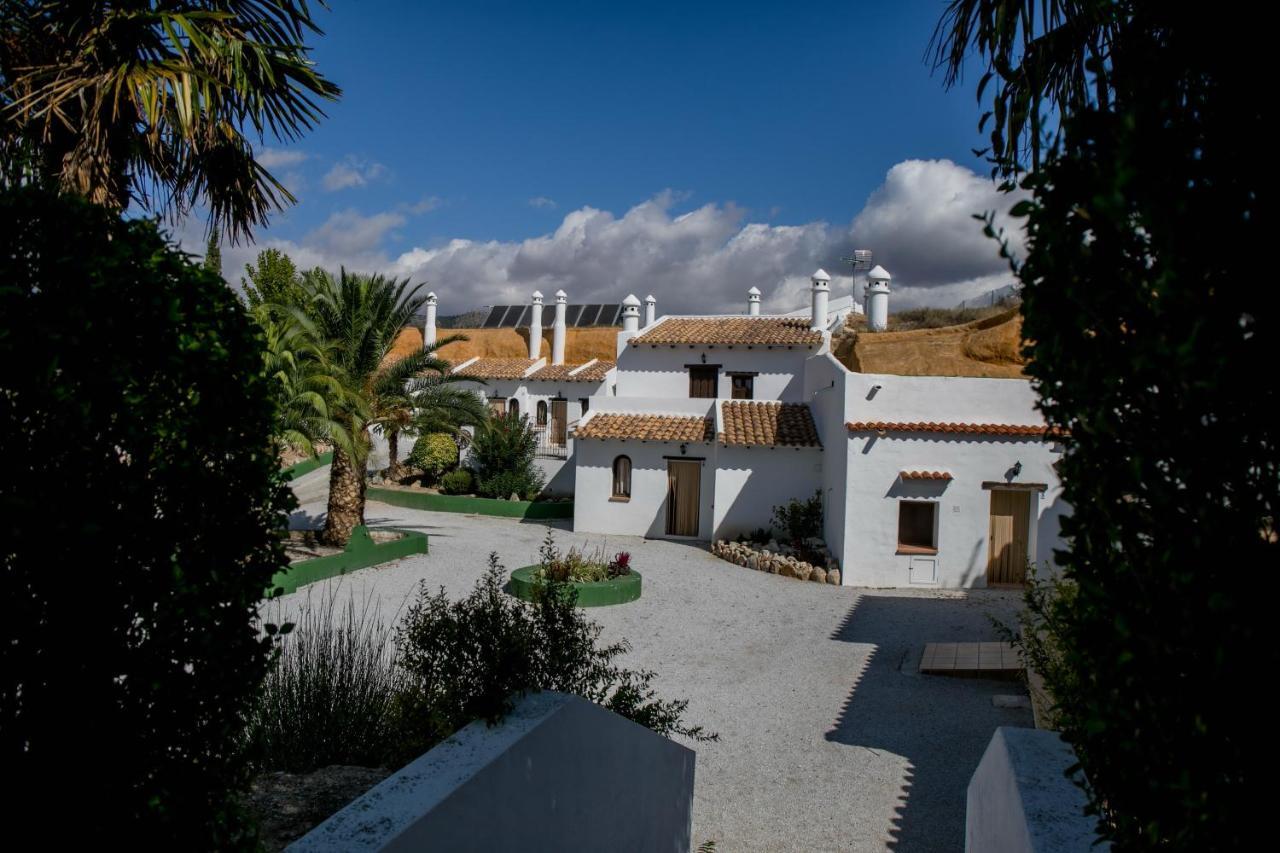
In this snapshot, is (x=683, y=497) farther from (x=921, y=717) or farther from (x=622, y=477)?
(x=921, y=717)

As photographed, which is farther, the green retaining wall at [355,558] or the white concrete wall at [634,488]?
the white concrete wall at [634,488]

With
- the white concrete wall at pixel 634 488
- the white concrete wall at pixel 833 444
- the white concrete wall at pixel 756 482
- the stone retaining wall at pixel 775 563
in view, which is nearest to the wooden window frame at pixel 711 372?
the white concrete wall at pixel 833 444

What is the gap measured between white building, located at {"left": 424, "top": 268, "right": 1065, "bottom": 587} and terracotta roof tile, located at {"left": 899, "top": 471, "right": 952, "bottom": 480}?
0.10 ft

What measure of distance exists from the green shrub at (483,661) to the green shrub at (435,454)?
24.3m

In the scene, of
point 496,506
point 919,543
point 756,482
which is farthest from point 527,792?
point 496,506

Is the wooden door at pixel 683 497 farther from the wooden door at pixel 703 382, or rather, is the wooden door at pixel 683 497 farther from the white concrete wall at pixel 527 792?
the white concrete wall at pixel 527 792

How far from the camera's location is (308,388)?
15.9m

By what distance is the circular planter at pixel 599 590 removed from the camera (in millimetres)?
14958

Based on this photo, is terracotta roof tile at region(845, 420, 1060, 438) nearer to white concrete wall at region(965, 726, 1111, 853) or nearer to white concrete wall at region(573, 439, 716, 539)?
white concrete wall at region(573, 439, 716, 539)

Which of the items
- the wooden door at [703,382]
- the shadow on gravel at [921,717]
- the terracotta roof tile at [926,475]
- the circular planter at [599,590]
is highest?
the wooden door at [703,382]

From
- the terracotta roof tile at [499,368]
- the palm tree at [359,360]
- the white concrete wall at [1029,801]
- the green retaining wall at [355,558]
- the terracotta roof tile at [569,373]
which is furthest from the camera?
the terracotta roof tile at [499,368]

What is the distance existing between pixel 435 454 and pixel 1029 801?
27495 mm

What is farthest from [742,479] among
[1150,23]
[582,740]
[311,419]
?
[1150,23]

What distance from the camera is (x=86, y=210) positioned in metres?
2.54
